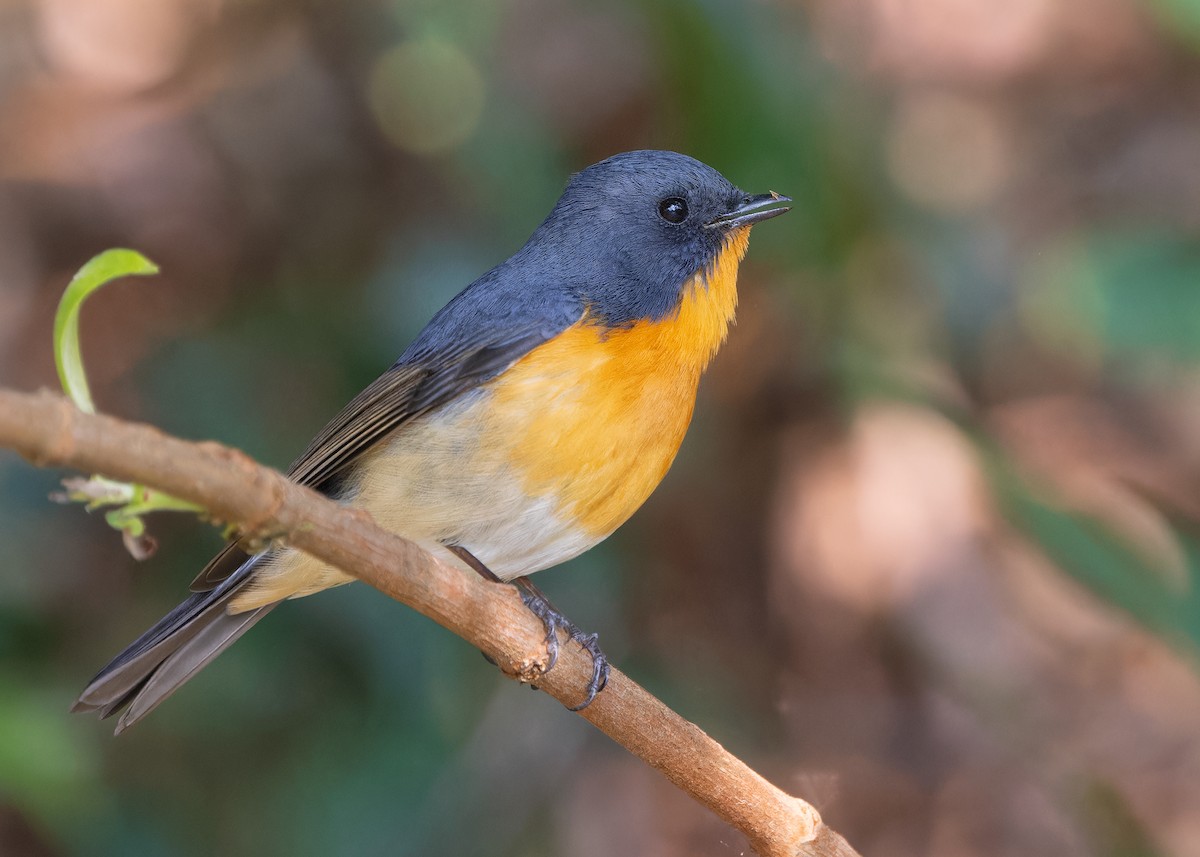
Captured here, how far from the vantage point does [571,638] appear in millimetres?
2986

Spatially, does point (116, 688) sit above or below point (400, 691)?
above

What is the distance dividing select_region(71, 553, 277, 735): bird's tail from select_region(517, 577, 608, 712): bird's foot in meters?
0.68

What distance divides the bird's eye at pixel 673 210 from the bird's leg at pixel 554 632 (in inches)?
40.0

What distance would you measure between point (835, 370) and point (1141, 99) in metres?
3.51

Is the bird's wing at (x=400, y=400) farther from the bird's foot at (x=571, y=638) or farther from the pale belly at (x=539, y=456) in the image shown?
the bird's foot at (x=571, y=638)

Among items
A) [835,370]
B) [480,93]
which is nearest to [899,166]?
[835,370]

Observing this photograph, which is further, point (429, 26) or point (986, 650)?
point (986, 650)

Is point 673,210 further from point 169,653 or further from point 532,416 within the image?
point 169,653

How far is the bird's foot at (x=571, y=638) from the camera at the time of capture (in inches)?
103

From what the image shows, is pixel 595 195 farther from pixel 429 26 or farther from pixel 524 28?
pixel 524 28

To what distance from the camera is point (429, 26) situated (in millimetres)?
4109

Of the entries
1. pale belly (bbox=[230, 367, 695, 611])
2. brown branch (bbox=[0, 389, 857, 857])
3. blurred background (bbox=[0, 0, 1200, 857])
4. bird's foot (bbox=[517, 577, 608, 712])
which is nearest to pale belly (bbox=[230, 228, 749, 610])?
pale belly (bbox=[230, 367, 695, 611])

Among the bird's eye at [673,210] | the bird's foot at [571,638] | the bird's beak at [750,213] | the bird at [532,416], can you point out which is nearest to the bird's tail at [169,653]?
the bird at [532,416]

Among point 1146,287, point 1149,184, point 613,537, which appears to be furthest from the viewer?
point 1149,184
